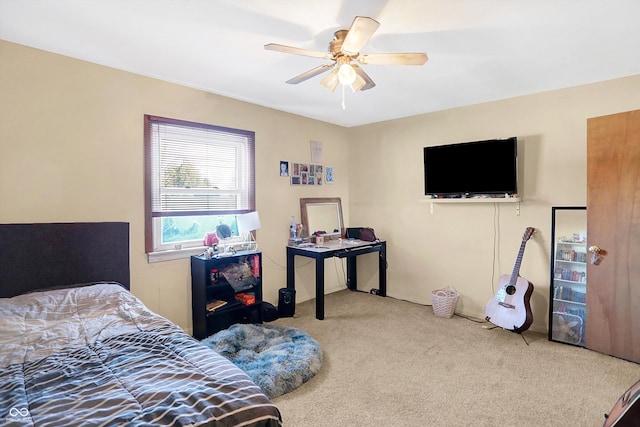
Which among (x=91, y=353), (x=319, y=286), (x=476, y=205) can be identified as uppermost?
(x=476, y=205)

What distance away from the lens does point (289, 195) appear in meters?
4.01

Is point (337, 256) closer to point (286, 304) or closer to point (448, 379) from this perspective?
point (286, 304)

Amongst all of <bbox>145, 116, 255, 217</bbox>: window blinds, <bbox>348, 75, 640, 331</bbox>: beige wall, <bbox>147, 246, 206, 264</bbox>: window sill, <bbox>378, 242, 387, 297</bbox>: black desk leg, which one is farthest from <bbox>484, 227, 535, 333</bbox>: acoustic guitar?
<bbox>147, 246, 206, 264</bbox>: window sill

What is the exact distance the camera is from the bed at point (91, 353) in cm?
107

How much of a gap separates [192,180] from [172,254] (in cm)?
72

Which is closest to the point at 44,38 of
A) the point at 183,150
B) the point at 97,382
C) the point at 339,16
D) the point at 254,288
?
the point at 183,150

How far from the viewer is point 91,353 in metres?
1.50

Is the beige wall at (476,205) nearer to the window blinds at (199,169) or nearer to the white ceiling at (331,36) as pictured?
the white ceiling at (331,36)

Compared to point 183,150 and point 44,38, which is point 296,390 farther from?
point 44,38

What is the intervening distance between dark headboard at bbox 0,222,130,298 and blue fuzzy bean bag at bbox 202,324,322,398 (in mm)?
990

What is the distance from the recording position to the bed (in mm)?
1067

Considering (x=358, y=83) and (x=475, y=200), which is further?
(x=475, y=200)

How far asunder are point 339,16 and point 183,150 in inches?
76.0

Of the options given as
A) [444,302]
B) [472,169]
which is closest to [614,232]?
[472,169]
